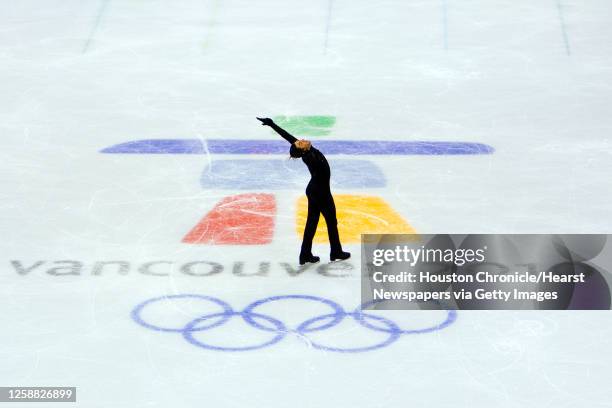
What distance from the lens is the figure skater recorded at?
1107cm

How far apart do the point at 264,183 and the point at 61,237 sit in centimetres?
339

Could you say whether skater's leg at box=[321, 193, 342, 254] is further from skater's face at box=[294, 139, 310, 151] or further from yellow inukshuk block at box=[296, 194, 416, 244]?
yellow inukshuk block at box=[296, 194, 416, 244]

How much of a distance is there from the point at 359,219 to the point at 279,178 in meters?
2.27

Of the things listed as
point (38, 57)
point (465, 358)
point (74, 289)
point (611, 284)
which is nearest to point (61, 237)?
point (74, 289)

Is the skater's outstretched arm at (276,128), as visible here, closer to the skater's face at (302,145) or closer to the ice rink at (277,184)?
the skater's face at (302,145)

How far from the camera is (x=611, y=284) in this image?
1125 cm

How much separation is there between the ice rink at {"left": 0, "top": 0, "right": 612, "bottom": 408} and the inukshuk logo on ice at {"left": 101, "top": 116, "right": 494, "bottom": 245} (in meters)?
0.05

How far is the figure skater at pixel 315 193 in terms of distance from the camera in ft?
36.3

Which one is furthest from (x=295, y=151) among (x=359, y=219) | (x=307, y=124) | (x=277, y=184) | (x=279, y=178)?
(x=307, y=124)

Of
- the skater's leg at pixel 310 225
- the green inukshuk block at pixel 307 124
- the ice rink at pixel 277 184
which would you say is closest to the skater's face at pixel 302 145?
the skater's leg at pixel 310 225

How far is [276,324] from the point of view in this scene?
10375mm

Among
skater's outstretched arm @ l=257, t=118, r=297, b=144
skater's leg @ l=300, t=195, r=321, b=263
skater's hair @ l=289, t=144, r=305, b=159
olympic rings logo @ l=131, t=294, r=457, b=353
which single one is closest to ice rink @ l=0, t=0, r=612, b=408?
olympic rings logo @ l=131, t=294, r=457, b=353

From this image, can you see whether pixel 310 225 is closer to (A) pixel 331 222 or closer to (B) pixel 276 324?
(A) pixel 331 222

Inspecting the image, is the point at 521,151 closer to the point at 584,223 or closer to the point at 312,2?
the point at 584,223
